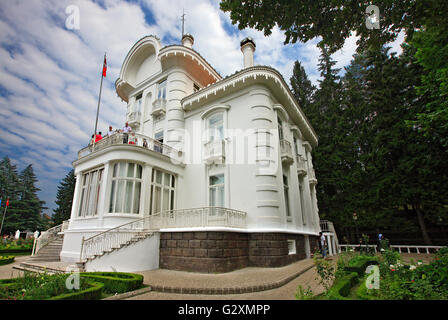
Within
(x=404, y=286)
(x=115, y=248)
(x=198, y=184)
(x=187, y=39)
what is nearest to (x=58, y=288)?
(x=115, y=248)

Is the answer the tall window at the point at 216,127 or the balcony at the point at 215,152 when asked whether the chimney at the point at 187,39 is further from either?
the balcony at the point at 215,152

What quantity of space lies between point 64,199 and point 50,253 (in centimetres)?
2114

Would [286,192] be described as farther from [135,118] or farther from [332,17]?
[135,118]

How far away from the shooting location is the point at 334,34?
24.5 feet

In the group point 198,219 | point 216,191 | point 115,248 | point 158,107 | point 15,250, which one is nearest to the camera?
point 115,248

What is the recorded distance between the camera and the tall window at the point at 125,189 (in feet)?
36.4

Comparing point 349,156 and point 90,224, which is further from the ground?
point 349,156

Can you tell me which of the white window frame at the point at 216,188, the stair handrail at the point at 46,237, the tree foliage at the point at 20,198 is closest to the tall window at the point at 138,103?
the white window frame at the point at 216,188

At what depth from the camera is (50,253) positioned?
12461 mm

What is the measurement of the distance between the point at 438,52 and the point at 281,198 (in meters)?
9.58

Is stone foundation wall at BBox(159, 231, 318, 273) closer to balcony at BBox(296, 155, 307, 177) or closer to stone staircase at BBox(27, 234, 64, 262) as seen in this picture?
balcony at BBox(296, 155, 307, 177)

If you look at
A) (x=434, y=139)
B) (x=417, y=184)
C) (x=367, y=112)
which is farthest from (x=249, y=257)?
(x=367, y=112)
